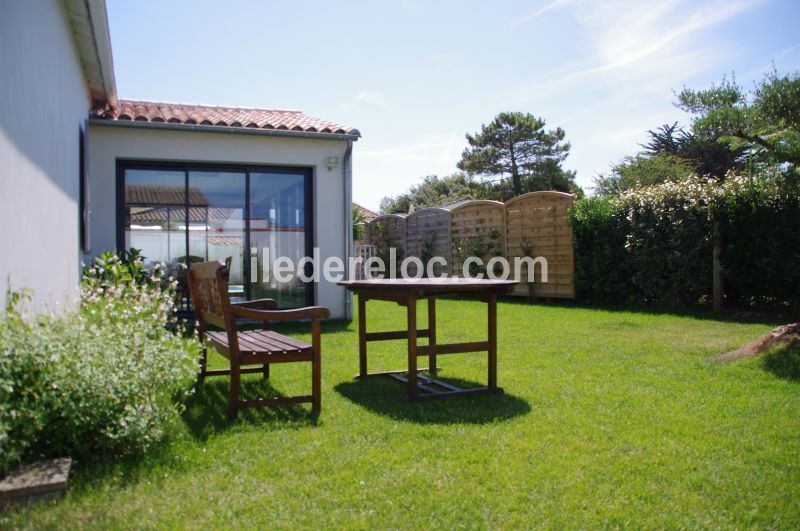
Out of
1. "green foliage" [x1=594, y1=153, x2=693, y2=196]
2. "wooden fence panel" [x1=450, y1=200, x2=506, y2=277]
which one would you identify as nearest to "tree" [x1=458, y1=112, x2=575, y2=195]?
"green foliage" [x1=594, y1=153, x2=693, y2=196]

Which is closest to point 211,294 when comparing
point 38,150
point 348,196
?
point 38,150

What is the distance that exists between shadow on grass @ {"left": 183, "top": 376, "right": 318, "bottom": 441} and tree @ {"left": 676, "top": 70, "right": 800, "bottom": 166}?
208 inches

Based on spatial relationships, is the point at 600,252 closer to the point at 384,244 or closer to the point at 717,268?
the point at 717,268

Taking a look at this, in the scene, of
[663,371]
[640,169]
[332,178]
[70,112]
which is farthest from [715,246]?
[640,169]

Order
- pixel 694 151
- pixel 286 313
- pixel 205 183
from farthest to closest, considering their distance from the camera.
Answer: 1. pixel 694 151
2. pixel 205 183
3. pixel 286 313

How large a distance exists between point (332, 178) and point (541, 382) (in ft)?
18.2

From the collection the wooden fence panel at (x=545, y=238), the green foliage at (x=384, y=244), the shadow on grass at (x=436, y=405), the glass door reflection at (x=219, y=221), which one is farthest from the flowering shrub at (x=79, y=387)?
the green foliage at (x=384, y=244)

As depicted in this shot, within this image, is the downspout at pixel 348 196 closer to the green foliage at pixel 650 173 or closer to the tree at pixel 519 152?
the green foliage at pixel 650 173

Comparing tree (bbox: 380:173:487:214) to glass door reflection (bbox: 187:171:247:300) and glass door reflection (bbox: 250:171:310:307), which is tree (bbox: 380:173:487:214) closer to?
glass door reflection (bbox: 250:171:310:307)

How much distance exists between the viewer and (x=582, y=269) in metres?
11.9

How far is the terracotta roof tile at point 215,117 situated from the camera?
339 inches

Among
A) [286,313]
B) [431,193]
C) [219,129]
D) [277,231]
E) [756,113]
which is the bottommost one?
[286,313]

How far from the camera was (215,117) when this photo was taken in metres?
9.10

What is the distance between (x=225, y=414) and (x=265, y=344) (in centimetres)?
55
